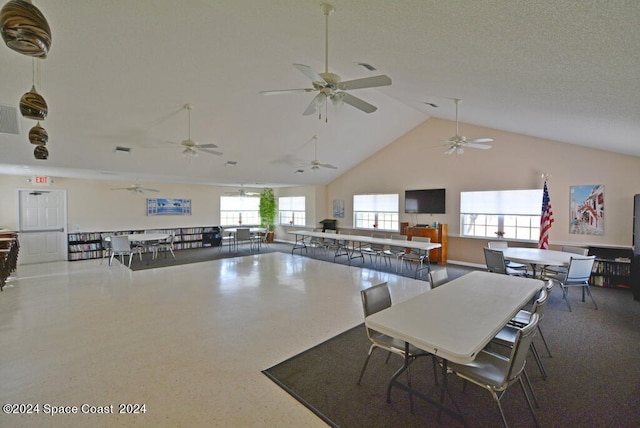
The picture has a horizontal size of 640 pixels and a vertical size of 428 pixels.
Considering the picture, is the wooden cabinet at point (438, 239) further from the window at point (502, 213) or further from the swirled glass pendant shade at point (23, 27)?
the swirled glass pendant shade at point (23, 27)

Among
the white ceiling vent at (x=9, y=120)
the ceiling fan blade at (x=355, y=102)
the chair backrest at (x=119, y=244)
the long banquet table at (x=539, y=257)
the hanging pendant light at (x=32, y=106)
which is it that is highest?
the white ceiling vent at (x=9, y=120)

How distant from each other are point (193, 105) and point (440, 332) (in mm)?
5082

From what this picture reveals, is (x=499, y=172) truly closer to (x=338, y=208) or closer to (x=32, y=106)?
(x=338, y=208)

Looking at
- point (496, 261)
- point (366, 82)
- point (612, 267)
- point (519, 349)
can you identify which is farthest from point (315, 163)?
point (612, 267)

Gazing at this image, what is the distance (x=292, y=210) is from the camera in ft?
39.1

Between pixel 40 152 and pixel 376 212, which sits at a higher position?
pixel 40 152

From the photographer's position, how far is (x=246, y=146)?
6.77m

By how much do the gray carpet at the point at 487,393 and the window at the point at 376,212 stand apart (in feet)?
17.9

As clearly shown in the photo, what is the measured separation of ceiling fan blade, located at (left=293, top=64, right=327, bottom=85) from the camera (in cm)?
221

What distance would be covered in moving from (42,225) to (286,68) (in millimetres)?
8529

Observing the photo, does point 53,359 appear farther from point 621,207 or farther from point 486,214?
point 621,207

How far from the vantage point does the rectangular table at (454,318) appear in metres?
1.74

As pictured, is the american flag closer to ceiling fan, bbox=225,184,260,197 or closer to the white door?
ceiling fan, bbox=225,184,260,197

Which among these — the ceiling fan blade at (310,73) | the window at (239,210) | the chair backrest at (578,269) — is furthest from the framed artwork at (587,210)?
the window at (239,210)
